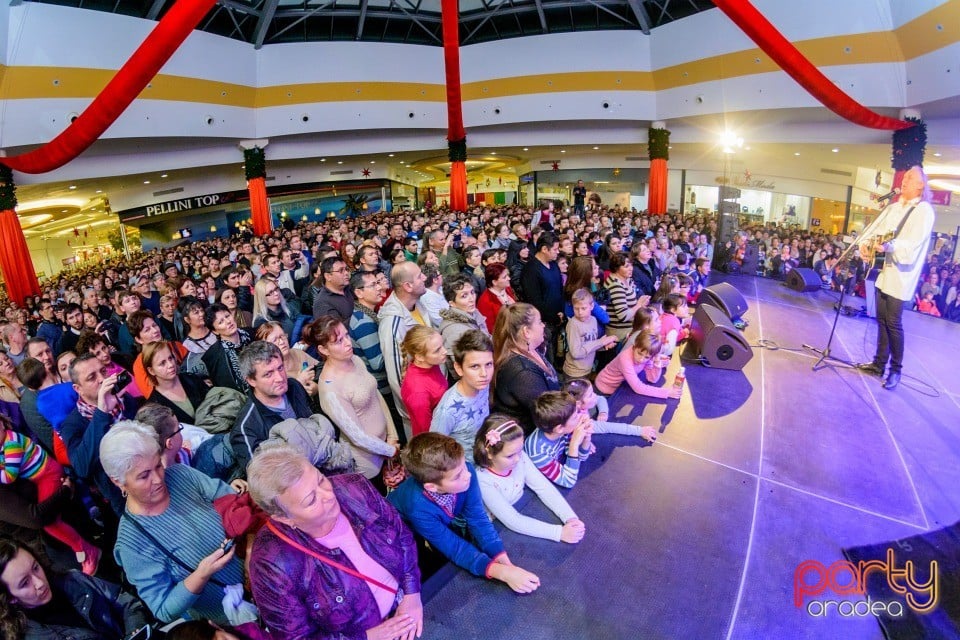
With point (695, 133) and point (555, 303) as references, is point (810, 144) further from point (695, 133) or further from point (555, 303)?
point (555, 303)

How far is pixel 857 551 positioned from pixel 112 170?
1360 cm

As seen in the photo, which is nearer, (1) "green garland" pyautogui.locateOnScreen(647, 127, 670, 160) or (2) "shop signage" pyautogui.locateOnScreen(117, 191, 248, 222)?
(1) "green garland" pyautogui.locateOnScreen(647, 127, 670, 160)

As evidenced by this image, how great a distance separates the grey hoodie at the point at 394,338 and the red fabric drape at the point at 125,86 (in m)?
5.00

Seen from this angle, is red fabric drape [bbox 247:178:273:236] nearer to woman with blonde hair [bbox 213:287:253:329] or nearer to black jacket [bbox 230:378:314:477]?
woman with blonde hair [bbox 213:287:253:329]

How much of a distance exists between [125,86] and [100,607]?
23.0 ft

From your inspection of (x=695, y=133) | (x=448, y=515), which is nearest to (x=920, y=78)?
(x=695, y=133)

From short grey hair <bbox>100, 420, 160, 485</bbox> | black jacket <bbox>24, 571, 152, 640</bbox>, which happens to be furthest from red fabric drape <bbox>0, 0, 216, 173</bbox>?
black jacket <bbox>24, 571, 152, 640</bbox>

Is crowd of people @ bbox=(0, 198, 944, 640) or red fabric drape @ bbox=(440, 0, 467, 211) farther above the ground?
red fabric drape @ bbox=(440, 0, 467, 211)

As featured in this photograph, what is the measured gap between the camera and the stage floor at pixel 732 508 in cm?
138

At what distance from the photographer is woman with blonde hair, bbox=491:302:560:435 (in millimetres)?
2131

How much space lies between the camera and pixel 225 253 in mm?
9078

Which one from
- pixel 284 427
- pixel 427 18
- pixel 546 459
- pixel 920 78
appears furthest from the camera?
pixel 427 18

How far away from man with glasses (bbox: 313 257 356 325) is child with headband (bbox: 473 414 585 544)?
190cm

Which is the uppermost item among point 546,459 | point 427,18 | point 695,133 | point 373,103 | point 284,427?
point 427,18
